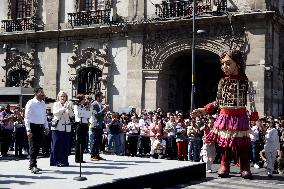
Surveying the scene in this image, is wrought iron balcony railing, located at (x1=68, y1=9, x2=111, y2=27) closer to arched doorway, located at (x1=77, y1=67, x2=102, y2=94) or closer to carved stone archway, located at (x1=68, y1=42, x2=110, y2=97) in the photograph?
carved stone archway, located at (x1=68, y1=42, x2=110, y2=97)

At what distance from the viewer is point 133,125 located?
1827 cm

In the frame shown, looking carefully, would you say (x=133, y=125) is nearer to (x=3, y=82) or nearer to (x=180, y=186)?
(x=180, y=186)

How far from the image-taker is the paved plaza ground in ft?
28.5

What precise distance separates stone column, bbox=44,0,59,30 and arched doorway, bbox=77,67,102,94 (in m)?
3.10

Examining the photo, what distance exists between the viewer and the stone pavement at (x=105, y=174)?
28.2 ft

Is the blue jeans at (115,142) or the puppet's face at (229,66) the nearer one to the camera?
the puppet's face at (229,66)

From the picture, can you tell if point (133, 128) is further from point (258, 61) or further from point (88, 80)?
point (88, 80)

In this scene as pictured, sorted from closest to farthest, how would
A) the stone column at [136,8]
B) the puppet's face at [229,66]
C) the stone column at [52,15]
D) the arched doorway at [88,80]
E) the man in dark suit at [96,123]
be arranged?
1. the puppet's face at [229,66]
2. the man in dark suit at [96,123]
3. the stone column at [136,8]
4. the arched doorway at [88,80]
5. the stone column at [52,15]

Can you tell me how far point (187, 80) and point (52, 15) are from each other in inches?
331

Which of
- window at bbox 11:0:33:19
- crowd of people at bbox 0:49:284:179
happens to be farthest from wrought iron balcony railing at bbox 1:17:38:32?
crowd of people at bbox 0:49:284:179

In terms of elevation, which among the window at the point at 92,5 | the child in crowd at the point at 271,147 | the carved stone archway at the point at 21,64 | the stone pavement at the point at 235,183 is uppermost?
the window at the point at 92,5

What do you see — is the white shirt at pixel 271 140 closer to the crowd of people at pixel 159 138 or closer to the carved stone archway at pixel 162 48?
the crowd of people at pixel 159 138

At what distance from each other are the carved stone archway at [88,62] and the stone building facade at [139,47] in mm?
53

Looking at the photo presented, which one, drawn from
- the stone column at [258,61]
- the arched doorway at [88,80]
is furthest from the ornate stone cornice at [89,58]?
the stone column at [258,61]
